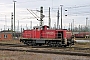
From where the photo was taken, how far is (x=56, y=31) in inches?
1345

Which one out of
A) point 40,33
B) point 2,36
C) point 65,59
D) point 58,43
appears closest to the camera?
point 65,59

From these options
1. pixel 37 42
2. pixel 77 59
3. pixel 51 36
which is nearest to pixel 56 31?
pixel 51 36

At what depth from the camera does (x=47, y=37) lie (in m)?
34.3

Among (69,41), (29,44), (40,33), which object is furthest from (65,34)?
(29,44)

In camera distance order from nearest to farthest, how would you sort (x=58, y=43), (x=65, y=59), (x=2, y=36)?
(x=65, y=59) < (x=58, y=43) < (x=2, y=36)

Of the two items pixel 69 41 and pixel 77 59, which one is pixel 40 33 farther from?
pixel 77 59

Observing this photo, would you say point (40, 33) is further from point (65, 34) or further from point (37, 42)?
point (65, 34)

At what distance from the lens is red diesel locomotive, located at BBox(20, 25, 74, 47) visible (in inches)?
1292

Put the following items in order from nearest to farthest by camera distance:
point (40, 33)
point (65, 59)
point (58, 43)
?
point (65, 59)
point (58, 43)
point (40, 33)

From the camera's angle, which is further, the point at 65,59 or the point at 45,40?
the point at 45,40

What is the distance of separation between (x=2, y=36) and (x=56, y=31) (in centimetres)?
3089

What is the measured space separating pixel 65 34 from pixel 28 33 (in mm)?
6748

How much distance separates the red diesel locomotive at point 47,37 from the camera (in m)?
32.8

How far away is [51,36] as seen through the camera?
112 feet
